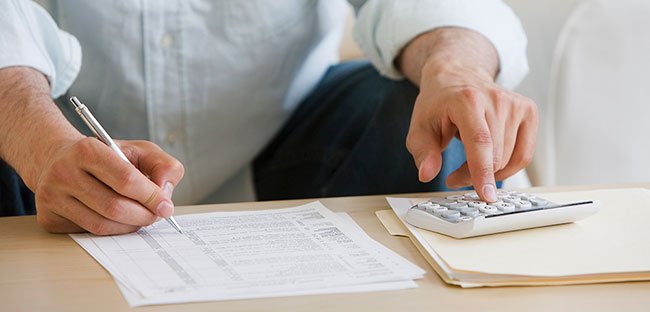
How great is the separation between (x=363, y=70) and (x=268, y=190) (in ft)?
0.77

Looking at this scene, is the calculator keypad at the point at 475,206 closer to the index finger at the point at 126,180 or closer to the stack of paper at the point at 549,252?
the stack of paper at the point at 549,252

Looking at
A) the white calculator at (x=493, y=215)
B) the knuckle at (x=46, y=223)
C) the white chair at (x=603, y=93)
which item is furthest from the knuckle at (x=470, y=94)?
the white chair at (x=603, y=93)

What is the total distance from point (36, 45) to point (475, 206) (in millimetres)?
501

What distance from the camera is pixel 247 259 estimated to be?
1.94 feet

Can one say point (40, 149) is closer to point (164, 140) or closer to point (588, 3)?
point (164, 140)

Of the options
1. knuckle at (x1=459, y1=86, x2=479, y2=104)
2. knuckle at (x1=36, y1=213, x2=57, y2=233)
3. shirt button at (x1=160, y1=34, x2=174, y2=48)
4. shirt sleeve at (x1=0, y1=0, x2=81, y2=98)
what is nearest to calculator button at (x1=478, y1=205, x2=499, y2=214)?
knuckle at (x1=459, y1=86, x2=479, y2=104)

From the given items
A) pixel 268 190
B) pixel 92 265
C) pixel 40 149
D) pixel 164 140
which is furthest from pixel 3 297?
pixel 268 190

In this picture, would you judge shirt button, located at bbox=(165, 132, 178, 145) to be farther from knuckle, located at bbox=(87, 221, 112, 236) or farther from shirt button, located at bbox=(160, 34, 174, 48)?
knuckle, located at bbox=(87, 221, 112, 236)

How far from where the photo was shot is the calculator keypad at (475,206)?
2.09 feet

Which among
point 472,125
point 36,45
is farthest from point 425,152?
point 36,45

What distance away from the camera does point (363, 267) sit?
58cm

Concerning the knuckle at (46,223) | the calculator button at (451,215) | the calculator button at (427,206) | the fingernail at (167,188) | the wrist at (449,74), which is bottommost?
the knuckle at (46,223)

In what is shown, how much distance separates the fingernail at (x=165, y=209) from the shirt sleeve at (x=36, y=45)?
1.00 feet

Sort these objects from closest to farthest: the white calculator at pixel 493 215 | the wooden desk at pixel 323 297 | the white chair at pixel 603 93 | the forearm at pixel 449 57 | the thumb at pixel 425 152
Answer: the wooden desk at pixel 323 297
the white calculator at pixel 493 215
the thumb at pixel 425 152
the forearm at pixel 449 57
the white chair at pixel 603 93
